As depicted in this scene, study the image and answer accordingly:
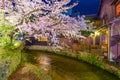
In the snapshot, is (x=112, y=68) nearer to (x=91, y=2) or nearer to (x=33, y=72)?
(x=33, y=72)

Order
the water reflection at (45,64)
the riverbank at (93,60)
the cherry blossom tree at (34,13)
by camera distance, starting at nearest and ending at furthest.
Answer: the cherry blossom tree at (34,13) → the riverbank at (93,60) → the water reflection at (45,64)

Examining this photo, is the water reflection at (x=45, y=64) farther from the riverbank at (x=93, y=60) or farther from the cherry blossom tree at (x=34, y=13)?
the cherry blossom tree at (x=34, y=13)

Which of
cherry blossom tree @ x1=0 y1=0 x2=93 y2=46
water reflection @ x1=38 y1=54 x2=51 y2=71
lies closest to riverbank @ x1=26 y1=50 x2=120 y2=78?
water reflection @ x1=38 y1=54 x2=51 y2=71

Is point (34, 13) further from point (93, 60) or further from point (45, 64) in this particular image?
point (93, 60)

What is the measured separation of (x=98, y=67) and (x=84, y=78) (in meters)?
3.51

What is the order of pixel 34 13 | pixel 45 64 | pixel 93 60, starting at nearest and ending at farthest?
pixel 34 13
pixel 45 64
pixel 93 60

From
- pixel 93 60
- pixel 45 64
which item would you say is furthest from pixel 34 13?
pixel 93 60

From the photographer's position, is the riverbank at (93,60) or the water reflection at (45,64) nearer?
the riverbank at (93,60)

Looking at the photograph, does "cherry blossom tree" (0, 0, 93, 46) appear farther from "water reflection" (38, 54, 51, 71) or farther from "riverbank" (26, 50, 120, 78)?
"riverbank" (26, 50, 120, 78)

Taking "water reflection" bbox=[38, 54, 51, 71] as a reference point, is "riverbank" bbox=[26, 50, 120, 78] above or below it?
above

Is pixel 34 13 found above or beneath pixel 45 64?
above

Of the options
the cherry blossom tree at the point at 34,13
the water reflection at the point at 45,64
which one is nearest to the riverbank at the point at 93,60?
the water reflection at the point at 45,64


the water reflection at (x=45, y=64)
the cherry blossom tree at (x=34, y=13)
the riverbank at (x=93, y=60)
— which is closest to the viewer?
the cherry blossom tree at (x=34, y=13)

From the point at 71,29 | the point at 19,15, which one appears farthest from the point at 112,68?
the point at 19,15
